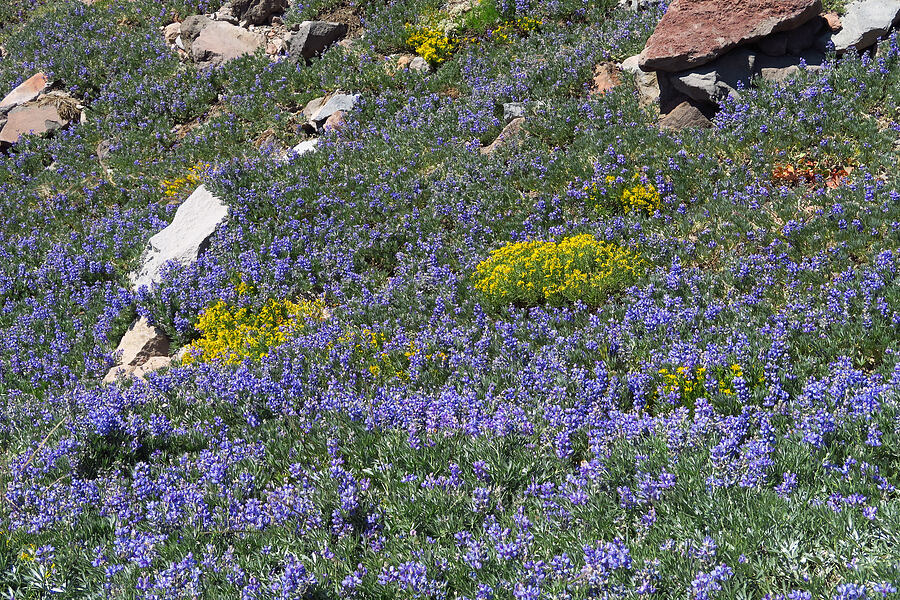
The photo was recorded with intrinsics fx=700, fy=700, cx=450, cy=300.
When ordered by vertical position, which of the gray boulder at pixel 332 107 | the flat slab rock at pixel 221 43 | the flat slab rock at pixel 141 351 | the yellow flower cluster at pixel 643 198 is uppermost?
the flat slab rock at pixel 221 43

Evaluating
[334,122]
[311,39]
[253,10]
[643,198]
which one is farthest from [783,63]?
A: [253,10]

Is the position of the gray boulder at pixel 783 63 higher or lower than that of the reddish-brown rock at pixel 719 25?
lower

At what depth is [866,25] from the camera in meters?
9.55

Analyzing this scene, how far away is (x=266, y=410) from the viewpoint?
21.9 feet

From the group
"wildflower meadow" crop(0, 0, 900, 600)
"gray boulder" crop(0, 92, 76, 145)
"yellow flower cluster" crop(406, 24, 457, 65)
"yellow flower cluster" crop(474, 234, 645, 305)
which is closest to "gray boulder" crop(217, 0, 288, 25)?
"gray boulder" crop(0, 92, 76, 145)

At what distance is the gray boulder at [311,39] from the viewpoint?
15.2m

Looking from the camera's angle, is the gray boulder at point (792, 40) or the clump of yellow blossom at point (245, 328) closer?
the clump of yellow blossom at point (245, 328)

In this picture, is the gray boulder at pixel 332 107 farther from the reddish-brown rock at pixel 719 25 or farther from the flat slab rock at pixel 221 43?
the reddish-brown rock at pixel 719 25

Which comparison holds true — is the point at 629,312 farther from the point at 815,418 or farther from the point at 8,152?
the point at 8,152

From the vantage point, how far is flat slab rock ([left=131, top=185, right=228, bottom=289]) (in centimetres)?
998

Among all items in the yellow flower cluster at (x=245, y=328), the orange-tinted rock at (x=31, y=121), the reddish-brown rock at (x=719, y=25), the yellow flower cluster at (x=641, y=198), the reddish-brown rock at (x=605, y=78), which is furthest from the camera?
the orange-tinted rock at (x=31, y=121)

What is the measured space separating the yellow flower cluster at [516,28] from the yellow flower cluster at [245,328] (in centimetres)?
747

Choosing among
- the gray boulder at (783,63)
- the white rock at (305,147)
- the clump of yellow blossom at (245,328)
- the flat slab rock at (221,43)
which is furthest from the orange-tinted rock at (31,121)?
the gray boulder at (783,63)

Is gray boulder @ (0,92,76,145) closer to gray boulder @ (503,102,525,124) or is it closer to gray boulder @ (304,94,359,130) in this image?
gray boulder @ (304,94,359,130)
